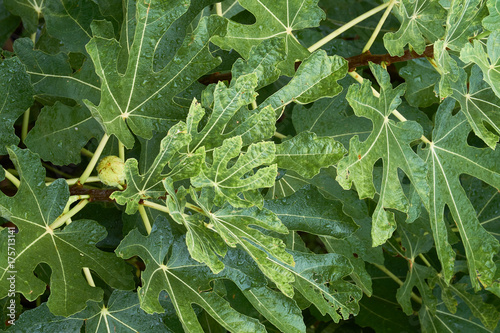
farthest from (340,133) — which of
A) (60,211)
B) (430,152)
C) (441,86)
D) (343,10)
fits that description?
(60,211)

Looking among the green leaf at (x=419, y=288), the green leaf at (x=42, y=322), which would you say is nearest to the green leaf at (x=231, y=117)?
the green leaf at (x=42, y=322)

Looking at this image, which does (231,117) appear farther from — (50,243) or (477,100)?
(477,100)

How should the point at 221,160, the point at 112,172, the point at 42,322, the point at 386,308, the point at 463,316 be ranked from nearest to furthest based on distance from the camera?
the point at 221,160 → the point at 112,172 → the point at 42,322 → the point at 463,316 → the point at 386,308

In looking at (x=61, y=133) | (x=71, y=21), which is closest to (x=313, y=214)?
(x=61, y=133)

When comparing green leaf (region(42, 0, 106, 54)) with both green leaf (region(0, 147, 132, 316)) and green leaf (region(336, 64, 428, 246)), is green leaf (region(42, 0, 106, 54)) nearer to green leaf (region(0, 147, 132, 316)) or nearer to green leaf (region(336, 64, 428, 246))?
green leaf (region(0, 147, 132, 316))

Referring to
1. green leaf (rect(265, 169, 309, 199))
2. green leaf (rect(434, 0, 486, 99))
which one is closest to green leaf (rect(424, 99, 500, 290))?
green leaf (rect(434, 0, 486, 99))

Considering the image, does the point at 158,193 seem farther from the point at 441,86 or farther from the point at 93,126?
the point at 441,86

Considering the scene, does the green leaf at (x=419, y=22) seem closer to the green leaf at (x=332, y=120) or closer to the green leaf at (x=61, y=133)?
the green leaf at (x=332, y=120)
